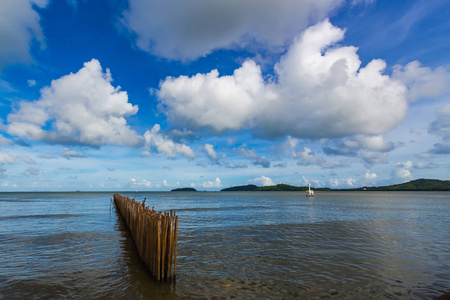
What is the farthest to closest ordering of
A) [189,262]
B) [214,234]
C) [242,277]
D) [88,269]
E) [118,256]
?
[214,234] → [118,256] → [189,262] → [88,269] → [242,277]

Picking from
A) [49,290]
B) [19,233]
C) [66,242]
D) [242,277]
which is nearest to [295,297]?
[242,277]

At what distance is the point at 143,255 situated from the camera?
11.1m

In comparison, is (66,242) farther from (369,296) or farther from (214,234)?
(369,296)

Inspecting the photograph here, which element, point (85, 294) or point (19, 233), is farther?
point (19, 233)

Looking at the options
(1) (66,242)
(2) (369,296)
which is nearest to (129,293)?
(2) (369,296)

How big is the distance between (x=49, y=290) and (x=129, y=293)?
2.92 meters

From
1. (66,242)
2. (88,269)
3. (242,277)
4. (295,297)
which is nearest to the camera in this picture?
(295,297)

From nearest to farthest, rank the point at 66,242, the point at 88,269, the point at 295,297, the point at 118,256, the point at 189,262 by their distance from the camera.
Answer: the point at 295,297
the point at 88,269
the point at 189,262
the point at 118,256
the point at 66,242

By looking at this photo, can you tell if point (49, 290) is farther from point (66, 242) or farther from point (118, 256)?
point (66, 242)

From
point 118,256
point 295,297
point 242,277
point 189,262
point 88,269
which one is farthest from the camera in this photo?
point 118,256

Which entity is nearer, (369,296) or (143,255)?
(369,296)

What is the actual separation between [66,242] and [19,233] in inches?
252

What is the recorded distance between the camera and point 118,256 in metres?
12.6

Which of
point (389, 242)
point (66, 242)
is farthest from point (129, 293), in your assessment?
point (389, 242)
